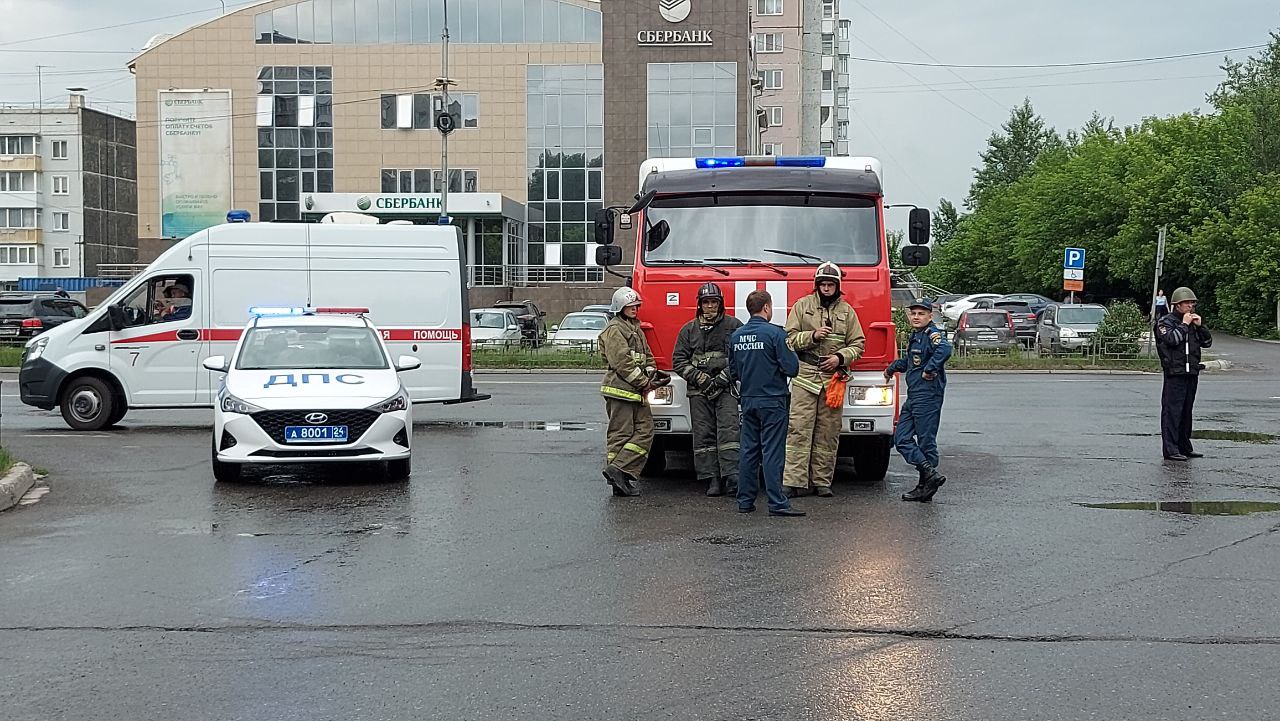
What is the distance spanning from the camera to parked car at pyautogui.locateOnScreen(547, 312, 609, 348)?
35594 mm

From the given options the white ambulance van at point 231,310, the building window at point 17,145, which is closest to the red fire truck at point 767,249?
the white ambulance van at point 231,310

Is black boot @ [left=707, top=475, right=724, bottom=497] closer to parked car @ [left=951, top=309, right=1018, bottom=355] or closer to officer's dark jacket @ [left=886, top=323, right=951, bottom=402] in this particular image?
officer's dark jacket @ [left=886, top=323, right=951, bottom=402]

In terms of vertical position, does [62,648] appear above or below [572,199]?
below

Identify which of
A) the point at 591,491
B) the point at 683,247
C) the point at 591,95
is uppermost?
the point at 591,95

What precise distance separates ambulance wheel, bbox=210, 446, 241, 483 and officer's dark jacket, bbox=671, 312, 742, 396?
4356mm

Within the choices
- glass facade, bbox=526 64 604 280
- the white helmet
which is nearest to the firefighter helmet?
the white helmet

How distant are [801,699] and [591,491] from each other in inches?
252

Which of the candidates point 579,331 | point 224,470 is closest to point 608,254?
point 224,470

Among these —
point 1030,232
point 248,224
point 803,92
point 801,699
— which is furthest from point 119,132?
point 801,699

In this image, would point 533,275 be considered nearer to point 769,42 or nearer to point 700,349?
point 769,42

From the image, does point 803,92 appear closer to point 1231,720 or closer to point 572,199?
point 572,199

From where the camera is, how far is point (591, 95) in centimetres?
6738

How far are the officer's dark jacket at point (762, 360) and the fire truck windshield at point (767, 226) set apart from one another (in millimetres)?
1661

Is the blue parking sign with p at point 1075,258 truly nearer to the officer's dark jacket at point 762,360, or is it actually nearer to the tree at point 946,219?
Result: the officer's dark jacket at point 762,360
